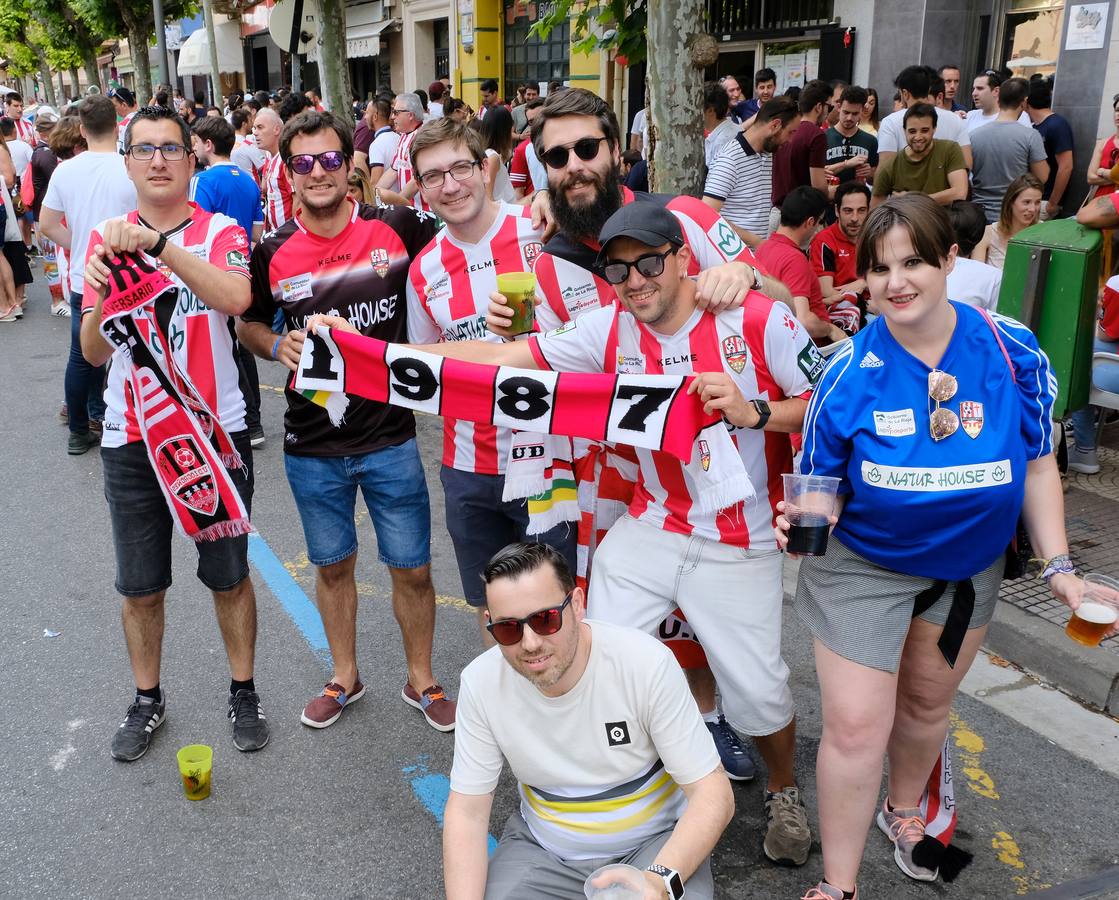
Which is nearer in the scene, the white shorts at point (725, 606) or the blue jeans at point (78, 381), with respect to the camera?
the white shorts at point (725, 606)

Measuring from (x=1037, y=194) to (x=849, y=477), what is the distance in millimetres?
4206

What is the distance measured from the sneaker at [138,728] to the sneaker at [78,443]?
4053 mm

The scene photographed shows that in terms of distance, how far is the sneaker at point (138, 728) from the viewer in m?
3.96

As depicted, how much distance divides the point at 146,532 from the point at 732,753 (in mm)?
2284

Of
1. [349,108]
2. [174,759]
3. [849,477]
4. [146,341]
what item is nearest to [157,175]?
[146,341]

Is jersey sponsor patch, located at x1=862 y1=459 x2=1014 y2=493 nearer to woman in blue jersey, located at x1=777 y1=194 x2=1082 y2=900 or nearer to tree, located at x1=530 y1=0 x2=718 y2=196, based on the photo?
woman in blue jersey, located at x1=777 y1=194 x2=1082 y2=900

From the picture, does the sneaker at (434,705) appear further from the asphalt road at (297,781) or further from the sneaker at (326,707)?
the sneaker at (326,707)

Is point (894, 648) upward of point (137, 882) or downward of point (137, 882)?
upward

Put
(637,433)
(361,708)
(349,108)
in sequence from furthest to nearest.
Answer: (349,108)
(361,708)
(637,433)

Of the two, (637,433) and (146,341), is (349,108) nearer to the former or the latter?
(146,341)

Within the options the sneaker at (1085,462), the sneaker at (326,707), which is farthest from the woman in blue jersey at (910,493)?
the sneaker at (1085,462)

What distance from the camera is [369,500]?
4.07 metres

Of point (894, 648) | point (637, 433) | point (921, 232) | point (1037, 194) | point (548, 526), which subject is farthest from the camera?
point (1037, 194)

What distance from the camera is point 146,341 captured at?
366 centimetres
